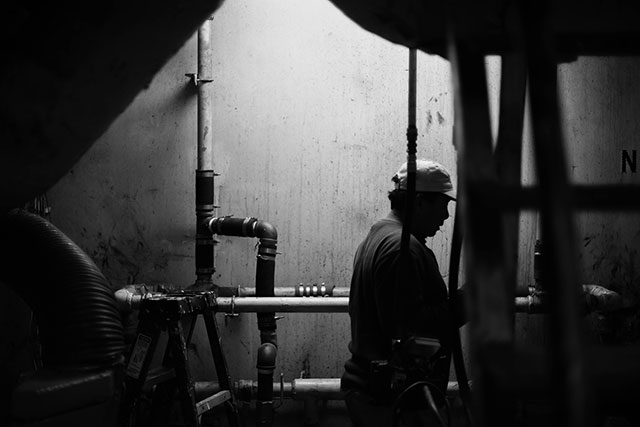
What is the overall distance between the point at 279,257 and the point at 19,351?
1489 mm

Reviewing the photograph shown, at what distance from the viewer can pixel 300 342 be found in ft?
13.7

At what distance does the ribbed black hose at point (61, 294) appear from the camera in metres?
2.21

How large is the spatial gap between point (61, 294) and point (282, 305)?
65.7 inches

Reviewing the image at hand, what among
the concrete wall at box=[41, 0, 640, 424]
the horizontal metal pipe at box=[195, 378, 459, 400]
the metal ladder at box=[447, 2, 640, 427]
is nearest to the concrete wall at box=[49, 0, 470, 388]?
the concrete wall at box=[41, 0, 640, 424]

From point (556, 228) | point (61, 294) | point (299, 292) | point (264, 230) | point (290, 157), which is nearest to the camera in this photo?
point (556, 228)

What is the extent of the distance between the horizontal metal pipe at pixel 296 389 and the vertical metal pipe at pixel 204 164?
562 mm

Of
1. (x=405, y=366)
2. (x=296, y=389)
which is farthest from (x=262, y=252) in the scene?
(x=405, y=366)

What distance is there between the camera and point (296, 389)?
394 cm

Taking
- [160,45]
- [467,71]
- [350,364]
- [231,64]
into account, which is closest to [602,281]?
[350,364]

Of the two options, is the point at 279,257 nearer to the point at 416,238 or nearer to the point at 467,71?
the point at 416,238

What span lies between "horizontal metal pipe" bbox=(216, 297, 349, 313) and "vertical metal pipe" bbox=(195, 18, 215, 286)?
0.20m

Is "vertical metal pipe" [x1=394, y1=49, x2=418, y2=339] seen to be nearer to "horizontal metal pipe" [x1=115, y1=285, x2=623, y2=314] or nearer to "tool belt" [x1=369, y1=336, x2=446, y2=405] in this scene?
"tool belt" [x1=369, y1=336, x2=446, y2=405]

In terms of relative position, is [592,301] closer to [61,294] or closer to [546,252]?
[61,294]

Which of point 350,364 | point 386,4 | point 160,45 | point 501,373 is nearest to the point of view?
point 501,373
